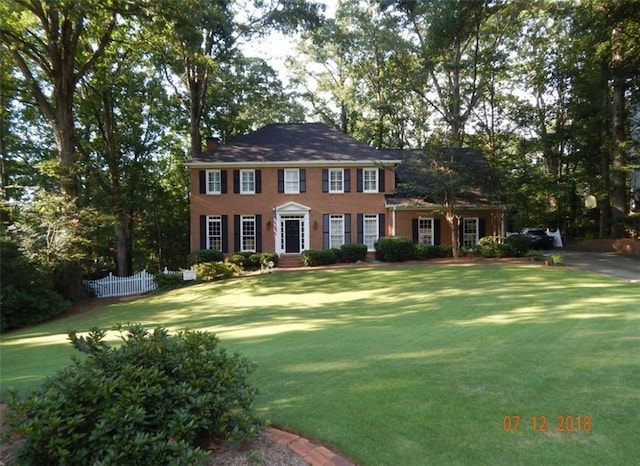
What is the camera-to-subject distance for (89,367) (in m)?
2.87

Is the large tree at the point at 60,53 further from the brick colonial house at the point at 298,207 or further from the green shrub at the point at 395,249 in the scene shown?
the green shrub at the point at 395,249

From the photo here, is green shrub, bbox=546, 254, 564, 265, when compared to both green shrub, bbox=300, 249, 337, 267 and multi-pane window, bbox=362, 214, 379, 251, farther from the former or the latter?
green shrub, bbox=300, 249, 337, 267

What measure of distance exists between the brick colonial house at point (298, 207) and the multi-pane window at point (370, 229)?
0.18ft

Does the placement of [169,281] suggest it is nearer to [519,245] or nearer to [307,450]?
[307,450]

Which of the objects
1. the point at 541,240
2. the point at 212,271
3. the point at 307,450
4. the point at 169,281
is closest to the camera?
the point at 307,450

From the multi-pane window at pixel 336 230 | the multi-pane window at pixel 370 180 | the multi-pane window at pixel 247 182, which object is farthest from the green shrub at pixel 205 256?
the multi-pane window at pixel 370 180

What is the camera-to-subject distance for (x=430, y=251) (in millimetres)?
20906

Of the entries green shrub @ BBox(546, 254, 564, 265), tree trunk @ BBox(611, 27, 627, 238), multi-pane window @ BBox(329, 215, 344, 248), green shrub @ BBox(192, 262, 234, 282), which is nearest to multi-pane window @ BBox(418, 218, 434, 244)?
multi-pane window @ BBox(329, 215, 344, 248)

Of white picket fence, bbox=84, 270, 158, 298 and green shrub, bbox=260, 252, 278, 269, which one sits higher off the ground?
green shrub, bbox=260, 252, 278, 269

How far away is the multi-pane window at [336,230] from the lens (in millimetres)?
22656

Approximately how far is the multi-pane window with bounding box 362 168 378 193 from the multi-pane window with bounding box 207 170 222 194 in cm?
807

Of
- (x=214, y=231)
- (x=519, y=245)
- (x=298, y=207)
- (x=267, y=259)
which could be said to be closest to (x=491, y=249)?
(x=519, y=245)

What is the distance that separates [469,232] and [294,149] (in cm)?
1108

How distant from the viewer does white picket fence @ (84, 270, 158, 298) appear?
18.2 meters
